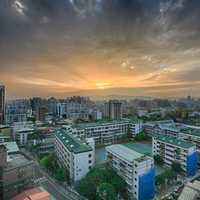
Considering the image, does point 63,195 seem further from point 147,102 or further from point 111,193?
point 147,102

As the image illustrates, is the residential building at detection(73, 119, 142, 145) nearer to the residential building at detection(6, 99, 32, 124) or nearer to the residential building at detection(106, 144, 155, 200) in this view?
the residential building at detection(106, 144, 155, 200)

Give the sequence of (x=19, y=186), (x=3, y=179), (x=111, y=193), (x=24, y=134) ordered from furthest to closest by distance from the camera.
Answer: (x=24, y=134), (x=111, y=193), (x=19, y=186), (x=3, y=179)

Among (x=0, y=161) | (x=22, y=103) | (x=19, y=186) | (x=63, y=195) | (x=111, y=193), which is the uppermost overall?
(x=22, y=103)

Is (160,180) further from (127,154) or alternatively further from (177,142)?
(177,142)

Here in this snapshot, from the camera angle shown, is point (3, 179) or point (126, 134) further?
point (126, 134)

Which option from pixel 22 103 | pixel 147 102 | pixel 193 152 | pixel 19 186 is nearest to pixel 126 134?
pixel 193 152

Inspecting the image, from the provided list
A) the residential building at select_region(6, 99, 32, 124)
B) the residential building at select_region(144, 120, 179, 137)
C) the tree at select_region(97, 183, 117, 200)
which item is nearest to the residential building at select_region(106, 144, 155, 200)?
the tree at select_region(97, 183, 117, 200)

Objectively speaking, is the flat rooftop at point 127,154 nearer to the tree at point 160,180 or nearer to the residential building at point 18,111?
the tree at point 160,180
